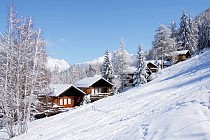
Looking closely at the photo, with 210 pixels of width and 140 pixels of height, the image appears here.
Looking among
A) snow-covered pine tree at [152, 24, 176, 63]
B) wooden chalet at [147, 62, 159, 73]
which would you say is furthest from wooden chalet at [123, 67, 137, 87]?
snow-covered pine tree at [152, 24, 176, 63]

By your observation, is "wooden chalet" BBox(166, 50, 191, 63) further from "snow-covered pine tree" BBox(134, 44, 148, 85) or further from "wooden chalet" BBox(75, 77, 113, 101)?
"wooden chalet" BBox(75, 77, 113, 101)

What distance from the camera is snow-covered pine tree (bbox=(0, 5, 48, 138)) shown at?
1973 cm

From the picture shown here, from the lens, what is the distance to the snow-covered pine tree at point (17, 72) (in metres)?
19.7

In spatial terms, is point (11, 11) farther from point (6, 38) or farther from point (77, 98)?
point (77, 98)

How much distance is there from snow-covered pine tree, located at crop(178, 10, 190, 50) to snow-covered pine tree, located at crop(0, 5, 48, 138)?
195 feet

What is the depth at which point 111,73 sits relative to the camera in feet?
207

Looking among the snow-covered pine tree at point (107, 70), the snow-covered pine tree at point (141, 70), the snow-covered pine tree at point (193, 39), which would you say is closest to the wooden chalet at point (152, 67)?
the snow-covered pine tree at point (107, 70)

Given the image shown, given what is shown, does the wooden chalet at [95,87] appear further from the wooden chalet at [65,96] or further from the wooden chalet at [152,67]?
the wooden chalet at [152,67]

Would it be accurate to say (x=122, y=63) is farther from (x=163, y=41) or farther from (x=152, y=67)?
(x=163, y=41)

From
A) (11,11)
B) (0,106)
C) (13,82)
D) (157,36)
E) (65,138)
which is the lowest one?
(65,138)

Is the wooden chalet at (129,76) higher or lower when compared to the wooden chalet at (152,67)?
lower

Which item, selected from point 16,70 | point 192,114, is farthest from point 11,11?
point 192,114

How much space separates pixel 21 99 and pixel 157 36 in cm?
4570

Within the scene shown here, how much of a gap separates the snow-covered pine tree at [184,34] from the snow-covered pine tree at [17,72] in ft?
195
